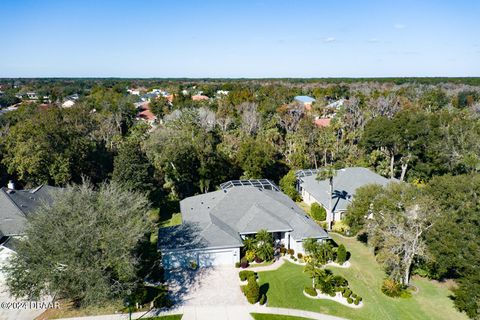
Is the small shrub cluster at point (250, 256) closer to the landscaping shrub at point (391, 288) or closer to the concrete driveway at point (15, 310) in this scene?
the landscaping shrub at point (391, 288)

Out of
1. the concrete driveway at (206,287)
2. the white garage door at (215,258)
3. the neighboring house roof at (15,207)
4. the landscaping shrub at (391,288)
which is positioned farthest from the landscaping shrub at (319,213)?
the neighboring house roof at (15,207)

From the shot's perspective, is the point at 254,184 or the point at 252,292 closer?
the point at 252,292

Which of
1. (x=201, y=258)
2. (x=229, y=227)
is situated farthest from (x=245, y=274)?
(x=229, y=227)

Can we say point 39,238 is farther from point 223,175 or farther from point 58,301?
point 223,175

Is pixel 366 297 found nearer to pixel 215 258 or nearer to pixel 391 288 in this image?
pixel 391 288

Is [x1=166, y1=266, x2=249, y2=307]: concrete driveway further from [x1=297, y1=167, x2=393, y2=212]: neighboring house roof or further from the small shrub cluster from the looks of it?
[x1=297, y1=167, x2=393, y2=212]: neighboring house roof

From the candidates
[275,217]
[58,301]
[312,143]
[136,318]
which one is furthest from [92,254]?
[312,143]

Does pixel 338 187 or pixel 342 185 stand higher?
pixel 342 185

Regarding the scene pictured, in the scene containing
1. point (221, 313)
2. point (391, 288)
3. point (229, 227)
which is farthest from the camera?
point (229, 227)
